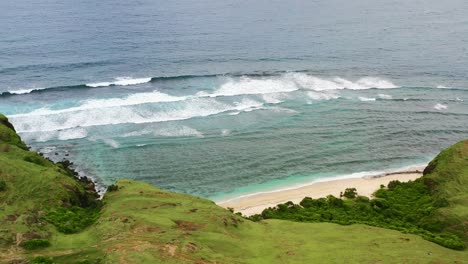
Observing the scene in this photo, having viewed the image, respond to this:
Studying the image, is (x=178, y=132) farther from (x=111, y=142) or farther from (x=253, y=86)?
(x=253, y=86)

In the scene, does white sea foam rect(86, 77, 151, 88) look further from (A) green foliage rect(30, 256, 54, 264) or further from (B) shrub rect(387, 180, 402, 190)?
Result: (A) green foliage rect(30, 256, 54, 264)

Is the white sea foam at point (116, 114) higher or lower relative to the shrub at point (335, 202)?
higher

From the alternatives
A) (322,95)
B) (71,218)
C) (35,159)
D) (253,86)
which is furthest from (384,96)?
(71,218)

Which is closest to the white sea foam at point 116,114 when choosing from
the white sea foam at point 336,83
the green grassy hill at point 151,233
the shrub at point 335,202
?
the white sea foam at point 336,83

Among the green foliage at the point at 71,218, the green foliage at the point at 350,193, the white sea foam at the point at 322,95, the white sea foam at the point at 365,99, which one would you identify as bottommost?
the green foliage at the point at 350,193

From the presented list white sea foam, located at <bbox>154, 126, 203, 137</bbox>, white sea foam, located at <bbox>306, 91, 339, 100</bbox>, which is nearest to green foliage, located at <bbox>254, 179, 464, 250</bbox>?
white sea foam, located at <bbox>154, 126, 203, 137</bbox>

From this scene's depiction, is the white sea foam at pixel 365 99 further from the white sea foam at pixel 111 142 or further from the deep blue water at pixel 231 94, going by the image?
the white sea foam at pixel 111 142
